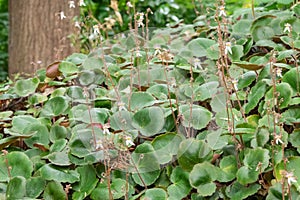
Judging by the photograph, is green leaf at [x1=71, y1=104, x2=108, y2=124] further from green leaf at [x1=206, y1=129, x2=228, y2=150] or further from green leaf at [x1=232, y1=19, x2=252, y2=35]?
green leaf at [x1=232, y1=19, x2=252, y2=35]

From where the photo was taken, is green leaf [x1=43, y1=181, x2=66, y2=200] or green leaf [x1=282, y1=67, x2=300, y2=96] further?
green leaf [x1=282, y1=67, x2=300, y2=96]

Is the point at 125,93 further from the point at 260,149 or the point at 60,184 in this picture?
the point at 260,149

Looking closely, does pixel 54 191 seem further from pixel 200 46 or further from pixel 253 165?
pixel 200 46

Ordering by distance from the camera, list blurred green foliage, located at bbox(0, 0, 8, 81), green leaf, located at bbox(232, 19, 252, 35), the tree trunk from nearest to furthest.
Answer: green leaf, located at bbox(232, 19, 252, 35) < the tree trunk < blurred green foliage, located at bbox(0, 0, 8, 81)

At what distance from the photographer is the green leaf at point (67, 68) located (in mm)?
2104

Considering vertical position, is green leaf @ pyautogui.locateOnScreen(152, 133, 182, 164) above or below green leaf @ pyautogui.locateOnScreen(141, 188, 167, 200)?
above

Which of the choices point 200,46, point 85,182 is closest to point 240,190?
point 85,182

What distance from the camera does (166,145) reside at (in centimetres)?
148

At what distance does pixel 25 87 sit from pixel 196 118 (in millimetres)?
836

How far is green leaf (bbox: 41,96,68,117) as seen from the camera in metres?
1.80

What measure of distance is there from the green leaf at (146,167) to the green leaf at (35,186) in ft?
0.90

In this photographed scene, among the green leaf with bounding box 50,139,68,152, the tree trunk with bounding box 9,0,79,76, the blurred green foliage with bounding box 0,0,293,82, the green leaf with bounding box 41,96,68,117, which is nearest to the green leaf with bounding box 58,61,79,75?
the green leaf with bounding box 41,96,68,117

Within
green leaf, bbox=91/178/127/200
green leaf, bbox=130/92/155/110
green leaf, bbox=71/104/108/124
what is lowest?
green leaf, bbox=91/178/127/200

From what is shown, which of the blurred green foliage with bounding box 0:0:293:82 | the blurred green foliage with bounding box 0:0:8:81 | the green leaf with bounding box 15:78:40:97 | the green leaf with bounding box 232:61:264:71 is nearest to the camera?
the green leaf with bounding box 232:61:264:71
